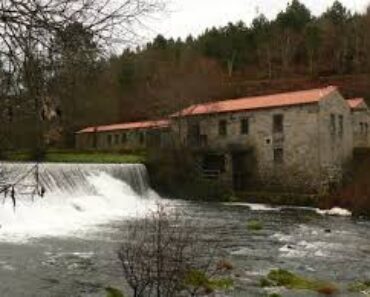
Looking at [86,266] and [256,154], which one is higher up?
[256,154]

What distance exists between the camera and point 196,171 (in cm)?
3747

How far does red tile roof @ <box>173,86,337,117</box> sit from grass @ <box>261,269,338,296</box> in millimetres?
21553

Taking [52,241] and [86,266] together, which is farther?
[52,241]

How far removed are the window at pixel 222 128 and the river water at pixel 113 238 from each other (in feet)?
22.4

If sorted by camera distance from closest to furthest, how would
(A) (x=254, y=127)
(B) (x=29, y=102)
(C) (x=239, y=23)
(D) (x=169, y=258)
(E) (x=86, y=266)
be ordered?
(B) (x=29, y=102) < (D) (x=169, y=258) < (E) (x=86, y=266) < (A) (x=254, y=127) < (C) (x=239, y=23)

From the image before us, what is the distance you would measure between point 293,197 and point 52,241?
1750 centimetres

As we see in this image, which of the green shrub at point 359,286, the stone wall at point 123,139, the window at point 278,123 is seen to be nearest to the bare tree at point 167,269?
the green shrub at point 359,286

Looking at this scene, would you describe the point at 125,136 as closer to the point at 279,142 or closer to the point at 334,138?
the point at 279,142

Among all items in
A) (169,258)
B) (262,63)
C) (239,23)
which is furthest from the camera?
(239,23)

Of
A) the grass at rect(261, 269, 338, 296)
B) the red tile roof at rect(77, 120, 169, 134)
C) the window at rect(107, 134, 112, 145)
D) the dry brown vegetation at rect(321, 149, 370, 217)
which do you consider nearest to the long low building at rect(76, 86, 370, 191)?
the dry brown vegetation at rect(321, 149, 370, 217)

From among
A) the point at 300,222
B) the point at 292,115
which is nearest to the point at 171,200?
the point at 292,115

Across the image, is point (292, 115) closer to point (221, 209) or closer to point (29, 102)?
point (221, 209)

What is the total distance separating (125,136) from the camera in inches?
1988

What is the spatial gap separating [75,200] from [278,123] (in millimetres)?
13239
